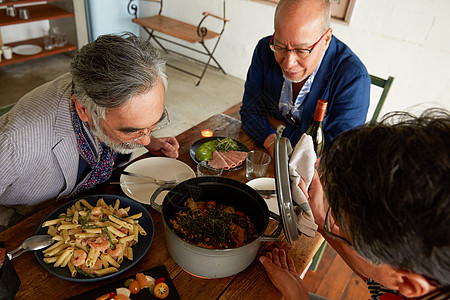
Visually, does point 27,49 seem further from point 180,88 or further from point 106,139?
point 106,139

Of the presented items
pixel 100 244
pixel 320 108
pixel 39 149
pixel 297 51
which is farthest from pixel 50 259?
pixel 297 51

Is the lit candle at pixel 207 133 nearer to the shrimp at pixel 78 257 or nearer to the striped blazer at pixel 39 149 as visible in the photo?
the striped blazer at pixel 39 149

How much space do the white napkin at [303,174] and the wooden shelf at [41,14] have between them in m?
4.40

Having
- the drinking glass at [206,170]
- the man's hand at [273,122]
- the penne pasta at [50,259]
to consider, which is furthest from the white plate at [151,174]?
the man's hand at [273,122]

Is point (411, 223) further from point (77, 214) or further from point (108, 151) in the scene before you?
point (108, 151)

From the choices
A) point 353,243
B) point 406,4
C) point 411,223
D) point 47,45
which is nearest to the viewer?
point 411,223

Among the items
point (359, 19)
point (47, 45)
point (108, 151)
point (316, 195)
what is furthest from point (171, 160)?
point (47, 45)

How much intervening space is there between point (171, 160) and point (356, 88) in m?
1.11

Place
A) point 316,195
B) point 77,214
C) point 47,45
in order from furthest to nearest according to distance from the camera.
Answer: point 47,45 → point 316,195 → point 77,214

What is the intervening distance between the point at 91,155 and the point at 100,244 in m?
0.53

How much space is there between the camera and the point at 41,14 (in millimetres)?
4430

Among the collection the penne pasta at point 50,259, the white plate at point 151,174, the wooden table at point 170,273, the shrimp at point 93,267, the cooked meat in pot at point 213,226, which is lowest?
the wooden table at point 170,273

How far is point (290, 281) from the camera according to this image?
3.41 feet

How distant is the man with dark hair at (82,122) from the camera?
1166mm
